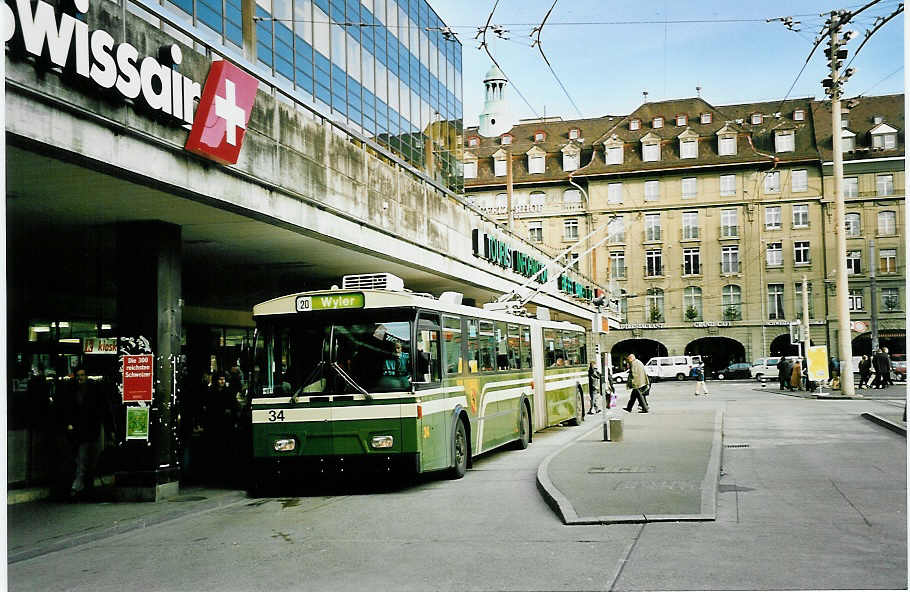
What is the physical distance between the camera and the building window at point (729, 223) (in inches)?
2854

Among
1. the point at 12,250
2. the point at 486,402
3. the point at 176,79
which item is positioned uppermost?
the point at 176,79

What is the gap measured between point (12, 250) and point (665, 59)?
35.5 feet

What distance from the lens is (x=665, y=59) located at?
13.9 metres

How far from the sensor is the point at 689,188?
7538 centimetres

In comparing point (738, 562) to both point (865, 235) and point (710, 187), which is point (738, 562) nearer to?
point (865, 235)

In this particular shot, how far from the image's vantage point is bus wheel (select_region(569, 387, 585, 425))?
26.4 meters

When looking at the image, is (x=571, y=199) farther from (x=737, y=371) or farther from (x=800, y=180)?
(x=800, y=180)

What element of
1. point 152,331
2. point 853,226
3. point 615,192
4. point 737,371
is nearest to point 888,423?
point 152,331

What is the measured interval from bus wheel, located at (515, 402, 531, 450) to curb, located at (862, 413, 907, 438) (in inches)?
288

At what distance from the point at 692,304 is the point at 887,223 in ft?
118

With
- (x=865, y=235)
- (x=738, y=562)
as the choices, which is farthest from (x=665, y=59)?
(x=865, y=235)

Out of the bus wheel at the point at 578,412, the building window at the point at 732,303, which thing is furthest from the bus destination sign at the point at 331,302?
the building window at the point at 732,303

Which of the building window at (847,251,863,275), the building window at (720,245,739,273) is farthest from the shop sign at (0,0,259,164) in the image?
the building window at (720,245,739,273)

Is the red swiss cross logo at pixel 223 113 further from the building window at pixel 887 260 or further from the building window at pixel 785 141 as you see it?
the building window at pixel 785 141
